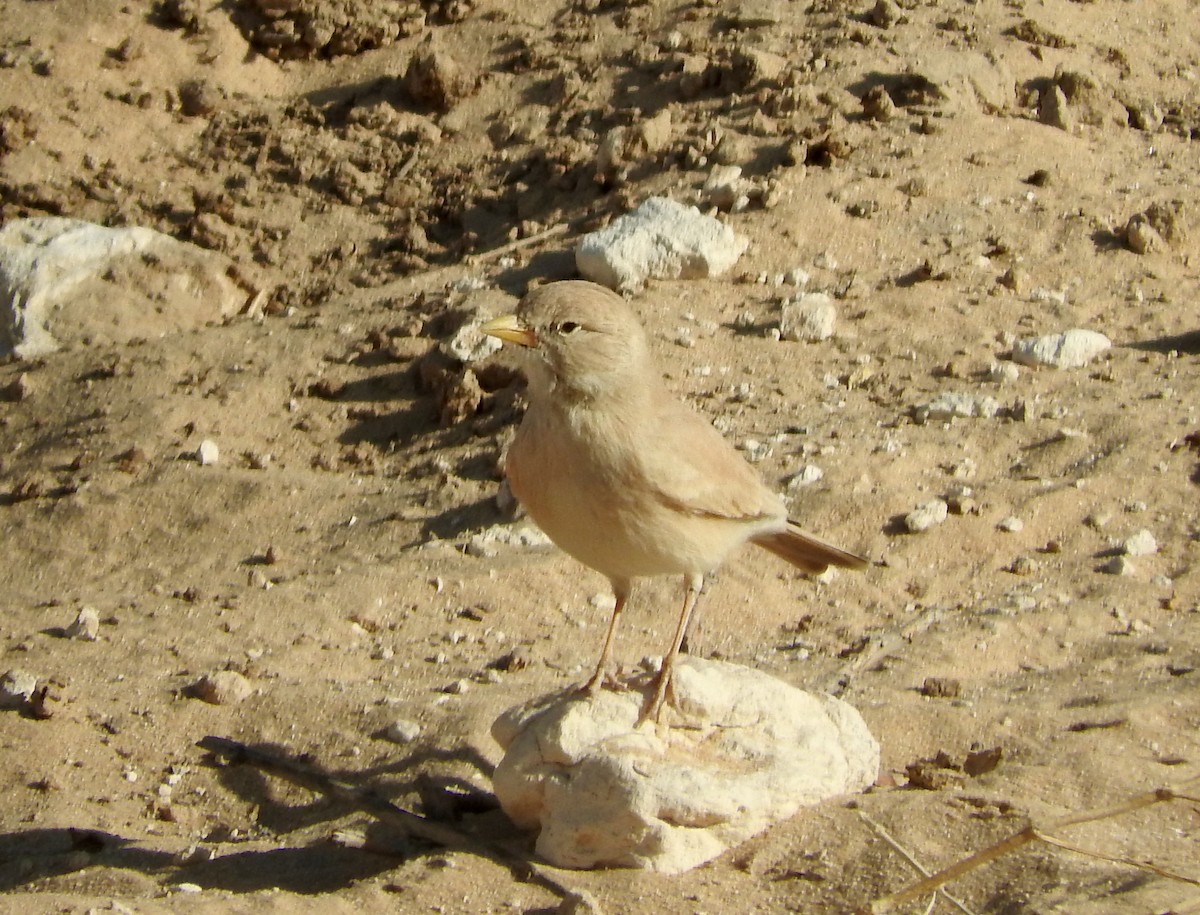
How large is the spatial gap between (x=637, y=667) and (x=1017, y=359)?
302cm

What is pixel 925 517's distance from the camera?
6.64m

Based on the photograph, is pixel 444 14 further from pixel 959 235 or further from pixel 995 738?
pixel 995 738

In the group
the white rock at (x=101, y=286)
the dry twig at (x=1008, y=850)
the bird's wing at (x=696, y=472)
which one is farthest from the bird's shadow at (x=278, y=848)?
the white rock at (x=101, y=286)

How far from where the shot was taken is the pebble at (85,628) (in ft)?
20.7

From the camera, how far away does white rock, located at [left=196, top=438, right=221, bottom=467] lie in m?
7.62

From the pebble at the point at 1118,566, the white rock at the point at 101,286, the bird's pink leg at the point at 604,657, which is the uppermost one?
the bird's pink leg at the point at 604,657

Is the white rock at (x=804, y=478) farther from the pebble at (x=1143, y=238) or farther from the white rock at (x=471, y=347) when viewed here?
the pebble at (x=1143, y=238)

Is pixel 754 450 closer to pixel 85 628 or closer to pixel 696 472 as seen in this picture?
pixel 696 472

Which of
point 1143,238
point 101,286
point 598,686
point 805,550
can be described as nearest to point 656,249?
point 1143,238

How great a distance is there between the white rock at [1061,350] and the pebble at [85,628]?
4605 millimetres

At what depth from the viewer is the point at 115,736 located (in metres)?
5.46

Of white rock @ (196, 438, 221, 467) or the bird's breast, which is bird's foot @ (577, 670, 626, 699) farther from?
white rock @ (196, 438, 221, 467)

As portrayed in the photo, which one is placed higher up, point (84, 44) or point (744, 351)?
point (84, 44)

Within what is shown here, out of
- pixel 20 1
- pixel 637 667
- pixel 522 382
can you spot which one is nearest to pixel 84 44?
pixel 20 1
